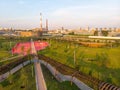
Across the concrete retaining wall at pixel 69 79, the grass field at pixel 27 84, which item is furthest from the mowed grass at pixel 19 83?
the concrete retaining wall at pixel 69 79

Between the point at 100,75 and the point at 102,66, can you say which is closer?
the point at 100,75

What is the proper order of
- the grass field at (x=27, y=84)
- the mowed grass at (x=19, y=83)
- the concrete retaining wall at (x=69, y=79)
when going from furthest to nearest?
the mowed grass at (x=19, y=83)
the concrete retaining wall at (x=69, y=79)
the grass field at (x=27, y=84)

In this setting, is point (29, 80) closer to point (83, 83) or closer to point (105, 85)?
point (83, 83)

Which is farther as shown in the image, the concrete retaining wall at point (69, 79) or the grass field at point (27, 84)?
the concrete retaining wall at point (69, 79)

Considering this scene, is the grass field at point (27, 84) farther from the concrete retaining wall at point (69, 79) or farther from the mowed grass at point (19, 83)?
the concrete retaining wall at point (69, 79)

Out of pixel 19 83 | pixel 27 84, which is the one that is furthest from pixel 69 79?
pixel 19 83

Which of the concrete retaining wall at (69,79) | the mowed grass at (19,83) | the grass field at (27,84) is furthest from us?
the mowed grass at (19,83)

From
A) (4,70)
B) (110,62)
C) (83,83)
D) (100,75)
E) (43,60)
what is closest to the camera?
(83,83)

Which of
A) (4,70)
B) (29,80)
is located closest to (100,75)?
(29,80)

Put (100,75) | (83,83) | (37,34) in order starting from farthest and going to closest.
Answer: (37,34), (100,75), (83,83)

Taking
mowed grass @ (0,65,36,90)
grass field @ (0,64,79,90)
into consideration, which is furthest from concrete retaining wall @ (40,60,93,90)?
mowed grass @ (0,65,36,90)

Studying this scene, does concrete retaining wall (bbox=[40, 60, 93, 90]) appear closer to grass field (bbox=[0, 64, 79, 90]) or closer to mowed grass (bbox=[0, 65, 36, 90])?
grass field (bbox=[0, 64, 79, 90])
